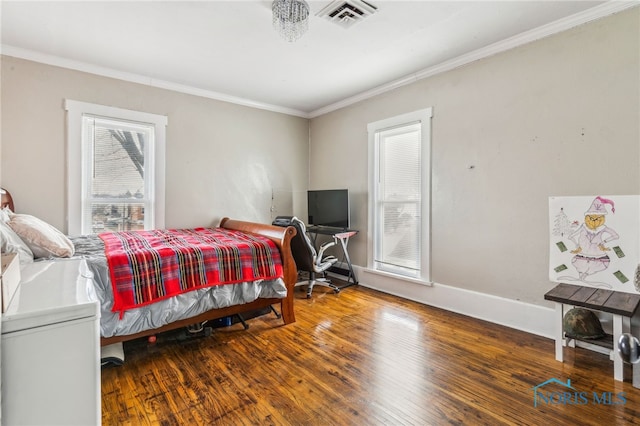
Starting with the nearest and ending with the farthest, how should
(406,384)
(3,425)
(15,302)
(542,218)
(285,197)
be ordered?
(3,425) < (15,302) < (406,384) < (542,218) < (285,197)

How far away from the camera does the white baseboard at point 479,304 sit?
2.62 meters

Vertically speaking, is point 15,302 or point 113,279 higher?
point 15,302

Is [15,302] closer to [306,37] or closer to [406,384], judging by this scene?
[406,384]

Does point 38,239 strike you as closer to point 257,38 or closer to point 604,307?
point 257,38

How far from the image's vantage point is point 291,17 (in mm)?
2258

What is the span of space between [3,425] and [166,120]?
3526mm

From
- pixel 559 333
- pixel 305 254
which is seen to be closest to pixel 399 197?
pixel 305 254

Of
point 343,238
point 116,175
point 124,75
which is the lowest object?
point 343,238

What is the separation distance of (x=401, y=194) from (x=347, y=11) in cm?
209

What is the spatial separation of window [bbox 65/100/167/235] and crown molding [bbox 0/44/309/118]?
36cm

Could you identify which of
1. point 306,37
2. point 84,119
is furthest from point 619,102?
point 84,119

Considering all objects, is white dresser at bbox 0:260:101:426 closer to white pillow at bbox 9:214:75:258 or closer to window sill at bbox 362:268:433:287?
white pillow at bbox 9:214:75:258

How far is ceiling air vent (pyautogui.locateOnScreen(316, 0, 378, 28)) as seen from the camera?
223 centimetres

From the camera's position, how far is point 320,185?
4.90 m
